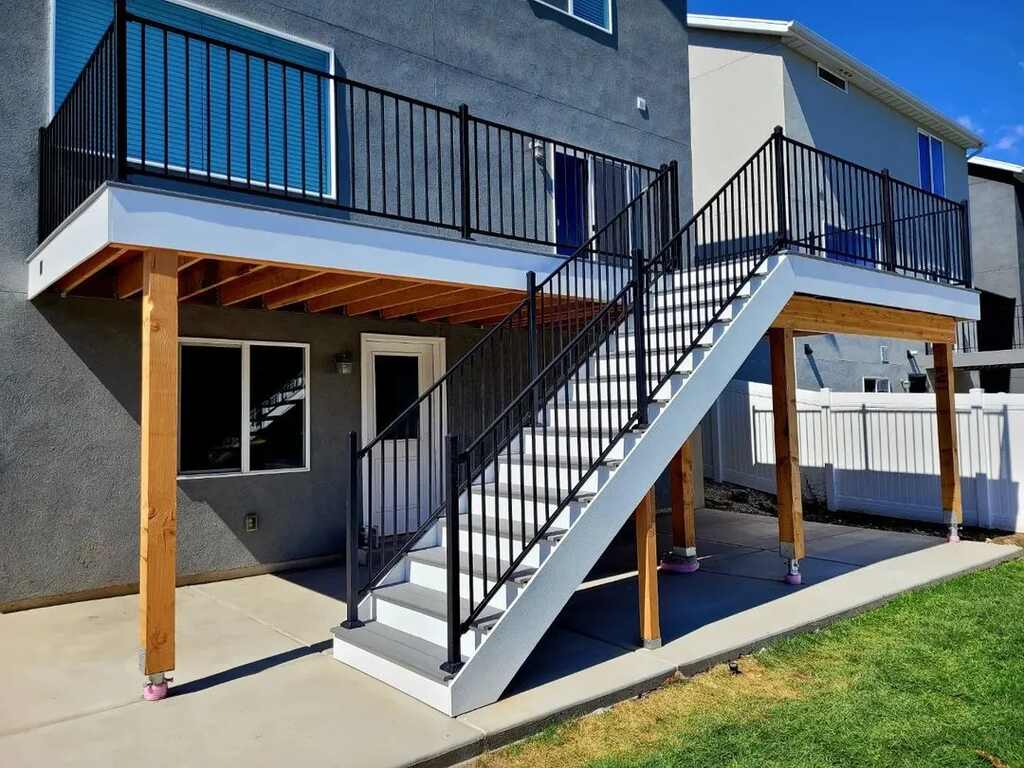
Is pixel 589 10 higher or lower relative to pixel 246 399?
higher

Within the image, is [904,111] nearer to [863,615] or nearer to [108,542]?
[863,615]

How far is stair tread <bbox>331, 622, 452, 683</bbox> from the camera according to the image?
413 cm

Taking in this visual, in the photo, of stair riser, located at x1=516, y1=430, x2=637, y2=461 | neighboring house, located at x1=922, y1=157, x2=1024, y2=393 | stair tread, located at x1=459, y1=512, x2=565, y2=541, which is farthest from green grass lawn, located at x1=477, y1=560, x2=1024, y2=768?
neighboring house, located at x1=922, y1=157, x2=1024, y2=393

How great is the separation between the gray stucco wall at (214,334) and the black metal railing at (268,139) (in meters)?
0.41

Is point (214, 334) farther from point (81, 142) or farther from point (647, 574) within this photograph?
point (647, 574)

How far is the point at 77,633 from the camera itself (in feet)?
17.5

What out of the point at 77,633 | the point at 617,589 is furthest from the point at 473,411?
the point at 77,633

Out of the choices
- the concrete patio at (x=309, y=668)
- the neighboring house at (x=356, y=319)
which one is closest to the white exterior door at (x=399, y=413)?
the neighboring house at (x=356, y=319)

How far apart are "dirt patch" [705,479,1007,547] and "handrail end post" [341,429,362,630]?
731 cm

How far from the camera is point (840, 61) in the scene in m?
14.3

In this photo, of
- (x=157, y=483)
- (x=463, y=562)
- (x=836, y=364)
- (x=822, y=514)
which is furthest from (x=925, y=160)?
(x=157, y=483)

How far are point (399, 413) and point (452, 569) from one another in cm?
453

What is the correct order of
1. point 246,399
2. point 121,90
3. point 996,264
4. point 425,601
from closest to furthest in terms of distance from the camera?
point 121,90, point 425,601, point 246,399, point 996,264

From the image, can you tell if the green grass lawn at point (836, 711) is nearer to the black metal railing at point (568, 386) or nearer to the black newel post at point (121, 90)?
the black metal railing at point (568, 386)
